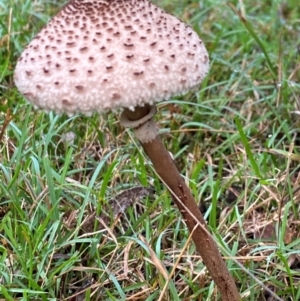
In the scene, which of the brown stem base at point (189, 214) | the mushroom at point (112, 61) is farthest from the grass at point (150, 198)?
the mushroom at point (112, 61)

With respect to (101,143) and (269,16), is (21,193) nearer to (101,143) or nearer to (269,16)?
(101,143)

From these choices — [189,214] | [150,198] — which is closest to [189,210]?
[189,214]

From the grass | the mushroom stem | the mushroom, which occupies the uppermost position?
the mushroom

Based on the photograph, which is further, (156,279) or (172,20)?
(156,279)

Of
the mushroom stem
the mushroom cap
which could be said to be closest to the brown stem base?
the mushroom stem

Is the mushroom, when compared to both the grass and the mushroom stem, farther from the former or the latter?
the grass

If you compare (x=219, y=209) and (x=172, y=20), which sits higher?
(x=172, y=20)

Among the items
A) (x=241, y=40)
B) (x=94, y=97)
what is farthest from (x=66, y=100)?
(x=241, y=40)

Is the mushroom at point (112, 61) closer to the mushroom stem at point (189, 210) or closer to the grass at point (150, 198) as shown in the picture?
the mushroom stem at point (189, 210)
